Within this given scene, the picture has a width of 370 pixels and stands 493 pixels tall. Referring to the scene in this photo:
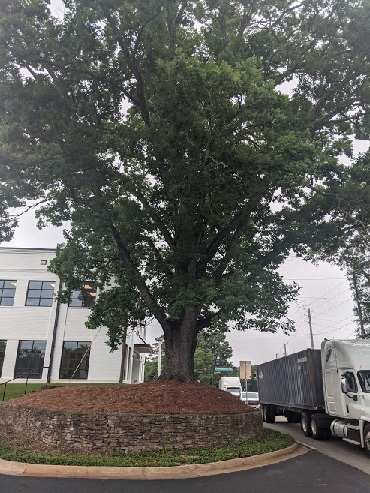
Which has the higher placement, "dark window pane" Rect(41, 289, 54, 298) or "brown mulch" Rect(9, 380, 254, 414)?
"dark window pane" Rect(41, 289, 54, 298)

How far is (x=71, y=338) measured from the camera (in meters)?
27.5

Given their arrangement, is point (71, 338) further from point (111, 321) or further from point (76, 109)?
point (76, 109)

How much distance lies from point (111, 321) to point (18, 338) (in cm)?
1443

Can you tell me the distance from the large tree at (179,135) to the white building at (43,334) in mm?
11702

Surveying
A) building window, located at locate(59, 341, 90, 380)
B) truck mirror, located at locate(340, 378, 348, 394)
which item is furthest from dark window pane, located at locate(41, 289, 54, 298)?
truck mirror, located at locate(340, 378, 348, 394)

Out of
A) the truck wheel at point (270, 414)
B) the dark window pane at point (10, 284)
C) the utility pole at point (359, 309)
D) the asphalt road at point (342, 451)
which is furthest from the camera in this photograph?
the dark window pane at point (10, 284)

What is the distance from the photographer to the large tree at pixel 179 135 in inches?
467

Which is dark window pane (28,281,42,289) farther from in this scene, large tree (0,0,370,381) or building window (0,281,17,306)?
large tree (0,0,370,381)

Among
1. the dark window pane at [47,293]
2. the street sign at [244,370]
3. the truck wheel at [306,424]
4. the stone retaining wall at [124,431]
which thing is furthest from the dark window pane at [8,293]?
the truck wheel at [306,424]

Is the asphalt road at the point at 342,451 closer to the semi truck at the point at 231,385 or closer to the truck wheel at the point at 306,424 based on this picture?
the truck wheel at the point at 306,424

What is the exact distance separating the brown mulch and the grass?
1085 mm

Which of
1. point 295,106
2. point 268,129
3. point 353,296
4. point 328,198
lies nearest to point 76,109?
point 268,129

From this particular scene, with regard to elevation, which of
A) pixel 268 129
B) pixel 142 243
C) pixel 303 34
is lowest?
pixel 142 243

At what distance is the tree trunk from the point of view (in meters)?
14.0
